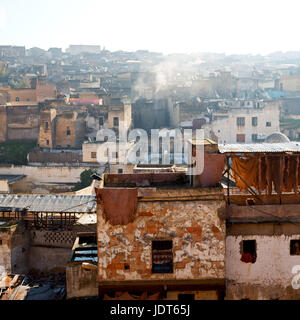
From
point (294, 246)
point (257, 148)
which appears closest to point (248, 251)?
point (294, 246)

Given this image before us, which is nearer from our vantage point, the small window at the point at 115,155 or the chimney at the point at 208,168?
the chimney at the point at 208,168

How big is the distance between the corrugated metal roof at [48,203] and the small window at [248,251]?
9484 mm

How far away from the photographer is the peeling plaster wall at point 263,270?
9.93 metres

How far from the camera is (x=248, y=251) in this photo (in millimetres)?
10008

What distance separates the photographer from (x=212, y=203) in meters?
9.41

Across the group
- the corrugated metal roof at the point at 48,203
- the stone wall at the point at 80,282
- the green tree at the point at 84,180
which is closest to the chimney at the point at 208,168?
the stone wall at the point at 80,282

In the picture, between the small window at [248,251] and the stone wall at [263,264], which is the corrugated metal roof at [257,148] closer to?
the stone wall at [263,264]

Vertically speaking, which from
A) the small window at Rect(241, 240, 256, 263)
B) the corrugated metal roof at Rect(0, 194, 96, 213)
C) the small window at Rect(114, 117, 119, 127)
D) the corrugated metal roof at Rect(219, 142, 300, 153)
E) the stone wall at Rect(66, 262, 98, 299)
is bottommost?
the stone wall at Rect(66, 262, 98, 299)

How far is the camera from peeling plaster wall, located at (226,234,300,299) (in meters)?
9.93

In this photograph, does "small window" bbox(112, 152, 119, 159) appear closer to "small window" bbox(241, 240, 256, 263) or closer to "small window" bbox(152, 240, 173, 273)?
"small window" bbox(241, 240, 256, 263)

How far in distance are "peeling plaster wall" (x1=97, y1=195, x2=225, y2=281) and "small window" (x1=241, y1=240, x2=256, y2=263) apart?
69cm

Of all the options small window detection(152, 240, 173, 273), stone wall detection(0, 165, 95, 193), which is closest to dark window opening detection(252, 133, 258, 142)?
stone wall detection(0, 165, 95, 193)

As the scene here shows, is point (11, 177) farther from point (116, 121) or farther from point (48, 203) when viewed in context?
point (48, 203)

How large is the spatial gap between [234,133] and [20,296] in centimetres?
2871
